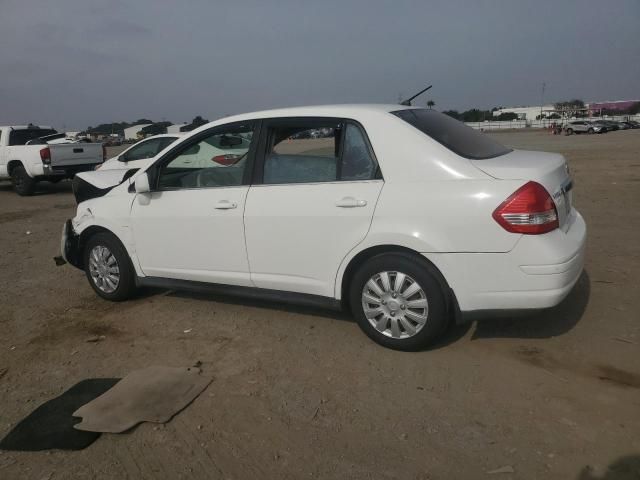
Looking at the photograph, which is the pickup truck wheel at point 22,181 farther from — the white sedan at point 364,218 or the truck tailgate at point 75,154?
the white sedan at point 364,218

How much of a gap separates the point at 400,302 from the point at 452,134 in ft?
4.16

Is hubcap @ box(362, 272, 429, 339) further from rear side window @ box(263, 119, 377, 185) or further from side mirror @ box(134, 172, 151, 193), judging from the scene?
side mirror @ box(134, 172, 151, 193)

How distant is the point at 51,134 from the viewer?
1547 centimetres

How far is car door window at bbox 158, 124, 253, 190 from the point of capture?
439 cm

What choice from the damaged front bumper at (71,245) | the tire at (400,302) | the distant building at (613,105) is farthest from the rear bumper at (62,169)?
the distant building at (613,105)

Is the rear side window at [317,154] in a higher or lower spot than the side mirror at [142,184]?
higher

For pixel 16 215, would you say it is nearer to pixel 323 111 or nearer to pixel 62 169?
pixel 62 169

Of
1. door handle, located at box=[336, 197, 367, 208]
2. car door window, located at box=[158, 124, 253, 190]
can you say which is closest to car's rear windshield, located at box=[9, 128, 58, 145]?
car door window, located at box=[158, 124, 253, 190]

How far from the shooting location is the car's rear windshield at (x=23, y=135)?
14781 mm

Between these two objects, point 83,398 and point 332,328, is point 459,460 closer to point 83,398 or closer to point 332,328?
point 332,328

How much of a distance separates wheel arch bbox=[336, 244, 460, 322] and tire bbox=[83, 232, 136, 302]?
7.06ft

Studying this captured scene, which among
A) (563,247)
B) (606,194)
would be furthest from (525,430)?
(606,194)

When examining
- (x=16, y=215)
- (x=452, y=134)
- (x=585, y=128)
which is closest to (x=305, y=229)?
(x=452, y=134)

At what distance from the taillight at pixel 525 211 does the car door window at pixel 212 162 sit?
2011mm
